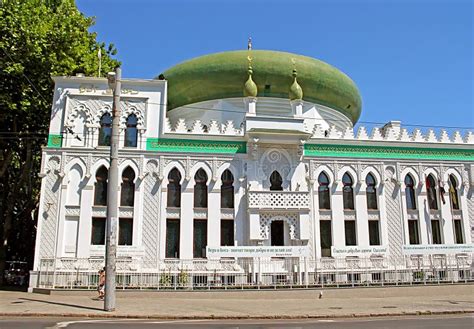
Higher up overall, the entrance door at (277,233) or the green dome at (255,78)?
the green dome at (255,78)

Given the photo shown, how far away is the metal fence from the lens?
1750 cm

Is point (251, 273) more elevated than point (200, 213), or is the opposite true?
point (200, 213)

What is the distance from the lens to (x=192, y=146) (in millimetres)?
21047

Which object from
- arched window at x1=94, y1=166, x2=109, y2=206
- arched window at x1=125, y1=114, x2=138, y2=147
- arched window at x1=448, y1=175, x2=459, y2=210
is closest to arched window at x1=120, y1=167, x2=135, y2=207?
arched window at x1=94, y1=166, x2=109, y2=206

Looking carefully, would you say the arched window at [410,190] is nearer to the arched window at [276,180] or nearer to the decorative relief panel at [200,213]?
the arched window at [276,180]

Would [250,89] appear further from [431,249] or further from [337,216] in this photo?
[431,249]

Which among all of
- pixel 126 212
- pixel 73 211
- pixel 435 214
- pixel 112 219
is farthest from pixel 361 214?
pixel 73 211

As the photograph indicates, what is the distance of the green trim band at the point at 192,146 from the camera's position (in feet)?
68.0

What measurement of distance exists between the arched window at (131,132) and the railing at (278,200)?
5.89 m

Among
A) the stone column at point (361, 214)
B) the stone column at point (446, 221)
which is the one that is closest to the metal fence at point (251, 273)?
the stone column at point (361, 214)

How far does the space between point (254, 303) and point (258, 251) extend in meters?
3.41

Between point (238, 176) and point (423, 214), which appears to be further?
point (423, 214)

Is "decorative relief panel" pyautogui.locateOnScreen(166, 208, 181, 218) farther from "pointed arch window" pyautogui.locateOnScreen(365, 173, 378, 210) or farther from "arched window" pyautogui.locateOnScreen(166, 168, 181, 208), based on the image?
"pointed arch window" pyautogui.locateOnScreen(365, 173, 378, 210)

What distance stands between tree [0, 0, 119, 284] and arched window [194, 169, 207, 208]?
8.11 m
